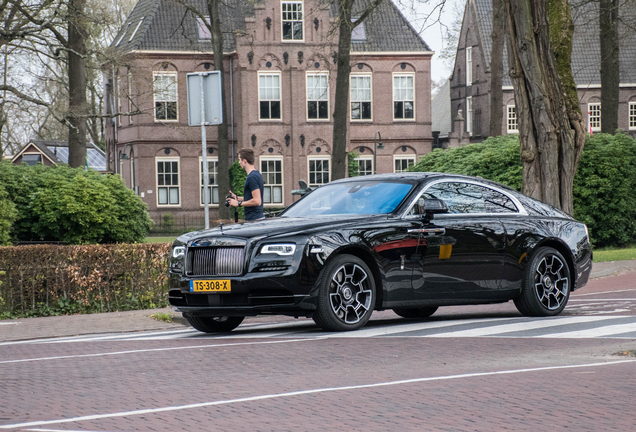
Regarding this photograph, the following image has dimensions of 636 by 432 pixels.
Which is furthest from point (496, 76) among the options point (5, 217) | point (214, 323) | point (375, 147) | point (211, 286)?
point (211, 286)

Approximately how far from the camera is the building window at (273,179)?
49.3m

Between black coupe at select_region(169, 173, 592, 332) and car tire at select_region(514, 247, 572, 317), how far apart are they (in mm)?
13

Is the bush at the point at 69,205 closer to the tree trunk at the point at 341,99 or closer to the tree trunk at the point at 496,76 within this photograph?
the tree trunk at the point at 341,99

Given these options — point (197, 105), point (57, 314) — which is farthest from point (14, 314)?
point (197, 105)

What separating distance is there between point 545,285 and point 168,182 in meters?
40.0

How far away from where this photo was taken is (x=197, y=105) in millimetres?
13203

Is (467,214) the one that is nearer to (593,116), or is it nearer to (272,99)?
(272,99)

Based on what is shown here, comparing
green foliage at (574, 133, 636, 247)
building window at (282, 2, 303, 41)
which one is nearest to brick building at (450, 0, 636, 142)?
building window at (282, 2, 303, 41)

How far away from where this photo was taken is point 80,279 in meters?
13.5

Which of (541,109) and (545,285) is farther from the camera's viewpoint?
(541,109)

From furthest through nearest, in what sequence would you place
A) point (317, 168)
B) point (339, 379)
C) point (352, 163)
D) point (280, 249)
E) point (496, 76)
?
point (317, 168) < point (352, 163) < point (496, 76) < point (280, 249) < point (339, 379)

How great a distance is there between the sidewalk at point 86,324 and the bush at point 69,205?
14.5 feet

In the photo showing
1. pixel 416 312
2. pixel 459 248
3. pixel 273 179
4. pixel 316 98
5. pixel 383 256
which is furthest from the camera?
pixel 273 179

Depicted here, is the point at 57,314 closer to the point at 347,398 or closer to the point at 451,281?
the point at 451,281
